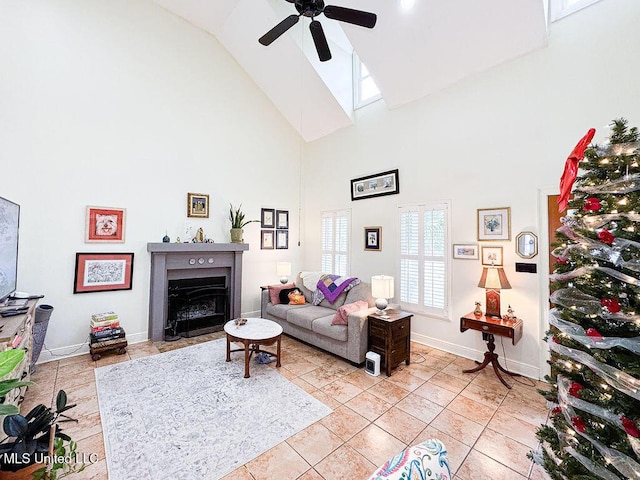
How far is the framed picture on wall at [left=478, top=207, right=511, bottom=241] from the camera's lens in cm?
348

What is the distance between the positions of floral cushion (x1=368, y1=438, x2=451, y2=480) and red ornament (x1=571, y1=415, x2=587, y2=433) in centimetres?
89

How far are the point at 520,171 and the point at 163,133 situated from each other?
514cm

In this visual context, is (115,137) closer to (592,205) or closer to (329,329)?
(329,329)

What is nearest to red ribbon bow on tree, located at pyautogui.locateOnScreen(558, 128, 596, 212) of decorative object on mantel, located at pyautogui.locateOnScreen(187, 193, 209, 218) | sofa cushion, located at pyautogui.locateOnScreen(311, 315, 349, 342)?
sofa cushion, located at pyautogui.locateOnScreen(311, 315, 349, 342)

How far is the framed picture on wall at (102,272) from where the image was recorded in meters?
3.87

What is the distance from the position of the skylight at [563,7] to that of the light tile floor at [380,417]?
4.13 m

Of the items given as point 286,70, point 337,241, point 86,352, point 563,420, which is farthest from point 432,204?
point 86,352

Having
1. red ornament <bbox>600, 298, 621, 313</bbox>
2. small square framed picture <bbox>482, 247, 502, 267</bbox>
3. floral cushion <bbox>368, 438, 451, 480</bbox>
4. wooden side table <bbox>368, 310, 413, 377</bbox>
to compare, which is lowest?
wooden side table <bbox>368, 310, 413, 377</bbox>

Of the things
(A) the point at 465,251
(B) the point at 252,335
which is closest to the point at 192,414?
(B) the point at 252,335

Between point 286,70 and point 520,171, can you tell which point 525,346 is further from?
point 286,70

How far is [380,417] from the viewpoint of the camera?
2.54 meters

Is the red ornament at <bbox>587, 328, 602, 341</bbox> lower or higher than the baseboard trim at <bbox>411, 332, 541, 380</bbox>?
higher

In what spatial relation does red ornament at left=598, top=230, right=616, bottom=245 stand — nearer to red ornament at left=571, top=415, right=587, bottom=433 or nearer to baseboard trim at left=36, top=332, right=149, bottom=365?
red ornament at left=571, top=415, right=587, bottom=433

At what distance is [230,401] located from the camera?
2.75 m
